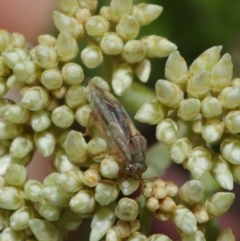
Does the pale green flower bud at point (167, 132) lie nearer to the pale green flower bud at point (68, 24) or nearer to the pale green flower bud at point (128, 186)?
the pale green flower bud at point (128, 186)

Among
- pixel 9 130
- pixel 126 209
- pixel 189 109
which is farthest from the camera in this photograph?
pixel 9 130

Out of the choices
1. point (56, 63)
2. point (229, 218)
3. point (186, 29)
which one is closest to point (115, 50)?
point (56, 63)

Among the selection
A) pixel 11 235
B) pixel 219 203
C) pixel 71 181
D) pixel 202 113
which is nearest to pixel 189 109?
pixel 202 113

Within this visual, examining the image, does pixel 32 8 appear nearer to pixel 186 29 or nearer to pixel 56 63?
pixel 186 29

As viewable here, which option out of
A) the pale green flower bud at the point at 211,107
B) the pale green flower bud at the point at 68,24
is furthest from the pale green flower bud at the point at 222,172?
the pale green flower bud at the point at 68,24

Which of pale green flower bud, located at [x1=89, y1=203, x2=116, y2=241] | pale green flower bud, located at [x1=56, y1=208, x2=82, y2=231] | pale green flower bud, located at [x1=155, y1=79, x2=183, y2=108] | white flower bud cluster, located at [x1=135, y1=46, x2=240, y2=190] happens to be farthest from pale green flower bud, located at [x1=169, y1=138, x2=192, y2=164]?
pale green flower bud, located at [x1=56, y1=208, x2=82, y2=231]

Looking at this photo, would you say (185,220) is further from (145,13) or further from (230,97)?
(145,13)
